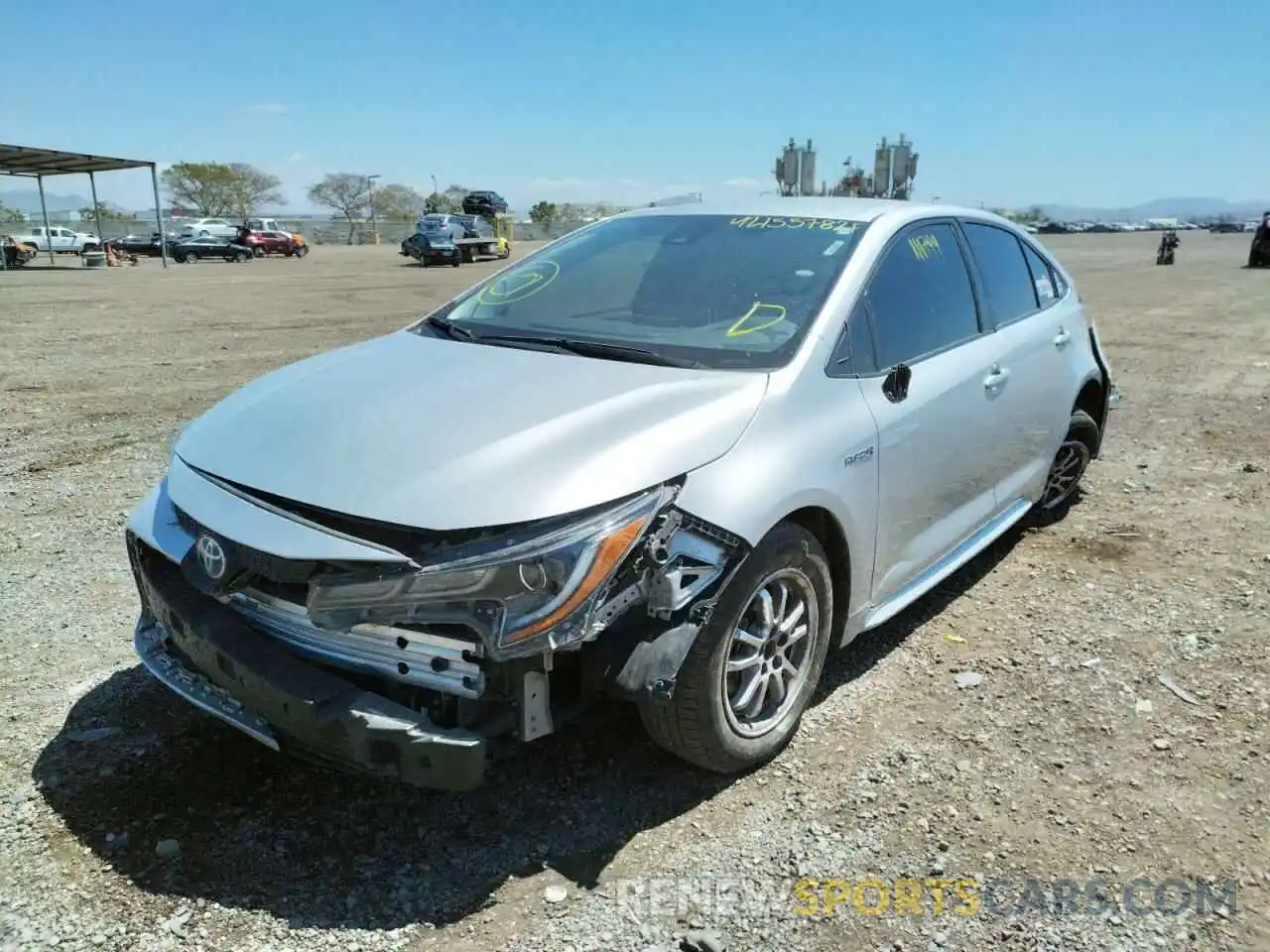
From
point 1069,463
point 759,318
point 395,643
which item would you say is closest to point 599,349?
point 759,318

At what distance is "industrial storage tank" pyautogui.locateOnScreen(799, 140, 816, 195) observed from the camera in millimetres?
8031

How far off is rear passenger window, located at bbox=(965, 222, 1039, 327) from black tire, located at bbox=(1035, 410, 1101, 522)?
849 mm

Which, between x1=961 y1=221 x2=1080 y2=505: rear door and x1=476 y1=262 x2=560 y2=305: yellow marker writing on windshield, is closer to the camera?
x1=476 y1=262 x2=560 y2=305: yellow marker writing on windshield

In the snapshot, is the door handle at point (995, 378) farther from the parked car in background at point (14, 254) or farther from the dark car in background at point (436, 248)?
the parked car in background at point (14, 254)

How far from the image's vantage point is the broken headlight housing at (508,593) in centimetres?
230

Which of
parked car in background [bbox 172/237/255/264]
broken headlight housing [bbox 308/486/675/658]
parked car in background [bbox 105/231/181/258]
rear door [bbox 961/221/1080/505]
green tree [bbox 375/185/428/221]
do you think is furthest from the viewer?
green tree [bbox 375/185/428/221]

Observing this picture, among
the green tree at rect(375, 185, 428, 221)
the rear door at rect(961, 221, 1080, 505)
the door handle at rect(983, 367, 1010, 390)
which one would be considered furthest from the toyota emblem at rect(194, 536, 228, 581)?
the green tree at rect(375, 185, 428, 221)

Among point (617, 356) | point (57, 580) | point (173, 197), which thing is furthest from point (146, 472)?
point (173, 197)

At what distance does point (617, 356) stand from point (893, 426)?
3.24 feet

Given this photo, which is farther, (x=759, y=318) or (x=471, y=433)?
(x=759, y=318)

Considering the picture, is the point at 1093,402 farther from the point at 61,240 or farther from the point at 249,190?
the point at 249,190

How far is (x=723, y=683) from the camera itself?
2771 millimetres

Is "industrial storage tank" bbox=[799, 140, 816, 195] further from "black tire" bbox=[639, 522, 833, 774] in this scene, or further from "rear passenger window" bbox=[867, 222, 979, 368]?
"black tire" bbox=[639, 522, 833, 774]

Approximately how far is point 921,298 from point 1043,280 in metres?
1.65
